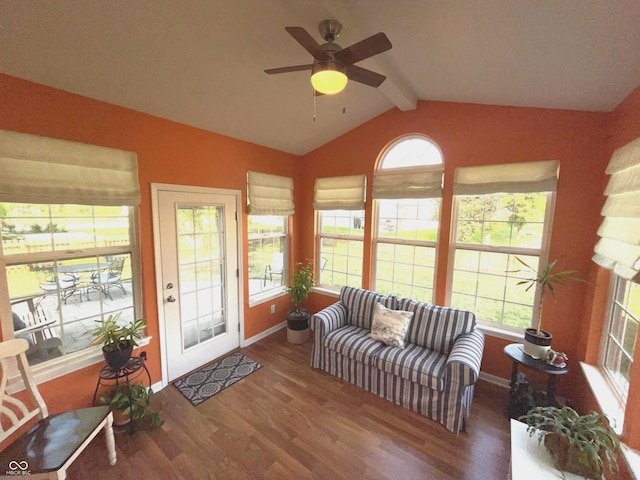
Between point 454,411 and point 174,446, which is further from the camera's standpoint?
point 454,411

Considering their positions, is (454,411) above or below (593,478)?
below

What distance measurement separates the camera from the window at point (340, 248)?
11.9 feet

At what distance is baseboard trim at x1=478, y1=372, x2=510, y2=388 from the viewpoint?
8.68 ft

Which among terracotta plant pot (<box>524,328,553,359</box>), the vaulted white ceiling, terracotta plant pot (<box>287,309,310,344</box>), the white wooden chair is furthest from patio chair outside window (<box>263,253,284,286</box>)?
terracotta plant pot (<box>524,328,553,359</box>)

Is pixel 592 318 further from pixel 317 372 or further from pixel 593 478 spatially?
pixel 317 372

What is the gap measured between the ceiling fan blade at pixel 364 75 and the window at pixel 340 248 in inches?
79.8

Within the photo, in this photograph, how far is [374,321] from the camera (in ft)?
9.21

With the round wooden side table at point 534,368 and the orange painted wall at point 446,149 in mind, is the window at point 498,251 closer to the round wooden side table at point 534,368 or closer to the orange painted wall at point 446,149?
the orange painted wall at point 446,149

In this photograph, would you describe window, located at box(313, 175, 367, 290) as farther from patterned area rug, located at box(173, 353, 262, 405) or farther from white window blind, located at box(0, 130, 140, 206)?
white window blind, located at box(0, 130, 140, 206)

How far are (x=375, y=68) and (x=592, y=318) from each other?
2664 mm

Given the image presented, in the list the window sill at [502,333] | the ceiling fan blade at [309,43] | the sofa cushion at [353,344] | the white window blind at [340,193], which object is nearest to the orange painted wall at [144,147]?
the white window blind at [340,193]

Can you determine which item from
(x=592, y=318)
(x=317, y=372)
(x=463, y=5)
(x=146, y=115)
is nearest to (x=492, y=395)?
(x=592, y=318)

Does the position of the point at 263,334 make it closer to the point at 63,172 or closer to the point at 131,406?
the point at 131,406

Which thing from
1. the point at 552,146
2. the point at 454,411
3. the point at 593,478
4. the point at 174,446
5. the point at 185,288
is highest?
the point at 552,146
